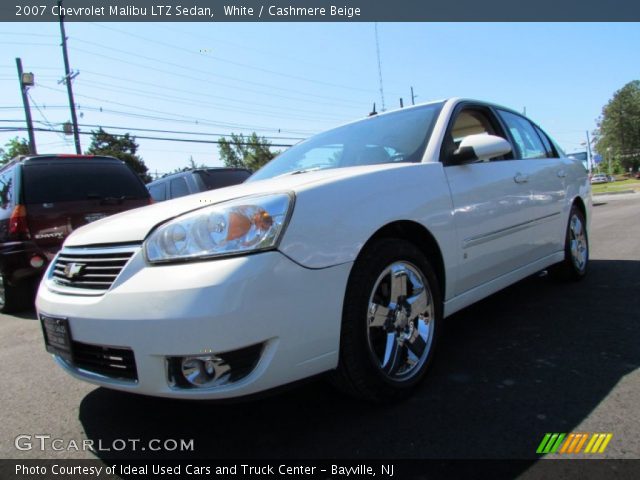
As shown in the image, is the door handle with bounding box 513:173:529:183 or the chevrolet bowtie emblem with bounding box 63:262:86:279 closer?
the chevrolet bowtie emblem with bounding box 63:262:86:279

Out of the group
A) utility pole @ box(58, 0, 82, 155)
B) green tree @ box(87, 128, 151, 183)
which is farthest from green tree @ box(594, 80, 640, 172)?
utility pole @ box(58, 0, 82, 155)

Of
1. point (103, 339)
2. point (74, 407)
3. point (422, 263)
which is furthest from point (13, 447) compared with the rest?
point (422, 263)

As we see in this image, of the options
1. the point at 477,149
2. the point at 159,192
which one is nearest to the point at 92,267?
the point at 477,149

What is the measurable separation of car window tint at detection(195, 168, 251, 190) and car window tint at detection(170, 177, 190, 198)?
39cm

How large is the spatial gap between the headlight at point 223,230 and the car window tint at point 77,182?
3.31 meters

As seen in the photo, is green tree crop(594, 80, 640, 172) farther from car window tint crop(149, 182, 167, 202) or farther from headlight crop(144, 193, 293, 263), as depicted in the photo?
headlight crop(144, 193, 293, 263)

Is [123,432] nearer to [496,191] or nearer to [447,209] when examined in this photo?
[447,209]

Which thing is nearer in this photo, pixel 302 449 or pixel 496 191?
pixel 302 449

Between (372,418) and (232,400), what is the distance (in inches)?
26.9

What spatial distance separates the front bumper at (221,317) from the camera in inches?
64.1

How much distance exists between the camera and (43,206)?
4414 millimetres

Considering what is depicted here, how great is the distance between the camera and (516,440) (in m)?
1.81

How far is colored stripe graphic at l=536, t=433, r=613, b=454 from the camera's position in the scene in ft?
5.70

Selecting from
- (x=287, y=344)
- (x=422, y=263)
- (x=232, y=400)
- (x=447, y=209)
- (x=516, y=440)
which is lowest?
(x=516, y=440)
